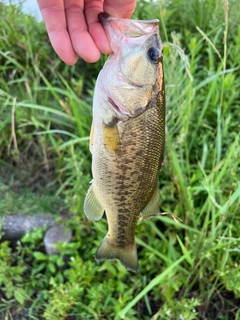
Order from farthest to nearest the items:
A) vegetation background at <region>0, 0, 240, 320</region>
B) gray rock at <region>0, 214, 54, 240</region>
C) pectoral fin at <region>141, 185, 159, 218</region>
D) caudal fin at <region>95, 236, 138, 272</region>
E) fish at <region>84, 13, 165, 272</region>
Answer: gray rock at <region>0, 214, 54, 240</region>
vegetation background at <region>0, 0, 240, 320</region>
caudal fin at <region>95, 236, 138, 272</region>
pectoral fin at <region>141, 185, 159, 218</region>
fish at <region>84, 13, 165, 272</region>

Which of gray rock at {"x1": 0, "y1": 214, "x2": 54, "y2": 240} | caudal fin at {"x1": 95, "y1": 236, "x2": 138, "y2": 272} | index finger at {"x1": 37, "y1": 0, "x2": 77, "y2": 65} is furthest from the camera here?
gray rock at {"x1": 0, "y1": 214, "x2": 54, "y2": 240}

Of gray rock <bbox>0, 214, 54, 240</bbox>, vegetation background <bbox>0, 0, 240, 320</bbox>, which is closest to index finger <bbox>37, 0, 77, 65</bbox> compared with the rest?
vegetation background <bbox>0, 0, 240, 320</bbox>

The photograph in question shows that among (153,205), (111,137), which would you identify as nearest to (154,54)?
(111,137)

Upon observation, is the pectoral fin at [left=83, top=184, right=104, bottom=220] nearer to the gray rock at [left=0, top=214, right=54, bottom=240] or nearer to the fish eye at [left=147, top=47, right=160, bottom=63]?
the fish eye at [left=147, top=47, right=160, bottom=63]

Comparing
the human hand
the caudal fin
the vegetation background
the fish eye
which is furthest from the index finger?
the caudal fin

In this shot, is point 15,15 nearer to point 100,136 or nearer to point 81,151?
point 81,151

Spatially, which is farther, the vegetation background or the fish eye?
the vegetation background

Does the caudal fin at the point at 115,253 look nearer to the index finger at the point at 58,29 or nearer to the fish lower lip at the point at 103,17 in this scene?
the index finger at the point at 58,29

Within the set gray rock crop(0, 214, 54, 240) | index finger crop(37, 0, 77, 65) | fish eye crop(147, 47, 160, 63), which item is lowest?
gray rock crop(0, 214, 54, 240)

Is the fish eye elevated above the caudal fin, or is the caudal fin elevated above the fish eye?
the fish eye

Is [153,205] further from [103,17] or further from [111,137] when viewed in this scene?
[103,17]
